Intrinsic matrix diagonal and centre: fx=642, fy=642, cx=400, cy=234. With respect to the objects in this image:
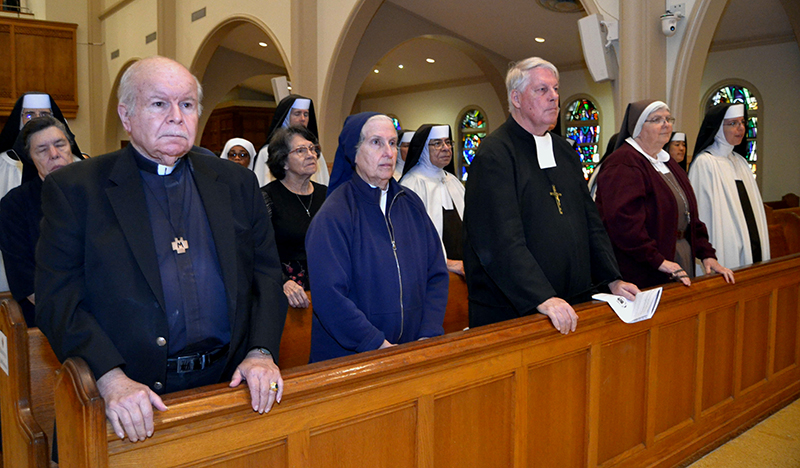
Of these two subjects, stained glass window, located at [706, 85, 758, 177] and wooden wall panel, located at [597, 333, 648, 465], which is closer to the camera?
wooden wall panel, located at [597, 333, 648, 465]

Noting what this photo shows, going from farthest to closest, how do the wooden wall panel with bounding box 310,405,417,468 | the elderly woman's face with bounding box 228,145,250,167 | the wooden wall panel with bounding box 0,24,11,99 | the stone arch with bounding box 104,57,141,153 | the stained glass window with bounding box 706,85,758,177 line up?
1. the stone arch with bounding box 104,57,141,153
2. the wooden wall panel with bounding box 0,24,11,99
3. the stained glass window with bounding box 706,85,758,177
4. the elderly woman's face with bounding box 228,145,250,167
5. the wooden wall panel with bounding box 310,405,417,468

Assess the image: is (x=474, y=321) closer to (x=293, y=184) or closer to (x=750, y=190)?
(x=293, y=184)

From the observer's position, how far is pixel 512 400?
2139 mm

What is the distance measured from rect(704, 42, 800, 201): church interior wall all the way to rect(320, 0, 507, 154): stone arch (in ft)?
17.4

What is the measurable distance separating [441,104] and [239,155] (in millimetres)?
11634

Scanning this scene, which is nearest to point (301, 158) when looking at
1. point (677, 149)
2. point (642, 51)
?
point (677, 149)

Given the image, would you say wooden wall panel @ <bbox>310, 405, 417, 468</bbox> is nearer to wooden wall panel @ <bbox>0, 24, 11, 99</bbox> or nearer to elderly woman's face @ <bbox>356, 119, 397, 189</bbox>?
elderly woman's face @ <bbox>356, 119, 397, 189</bbox>

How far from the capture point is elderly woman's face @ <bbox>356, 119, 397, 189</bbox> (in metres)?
2.28

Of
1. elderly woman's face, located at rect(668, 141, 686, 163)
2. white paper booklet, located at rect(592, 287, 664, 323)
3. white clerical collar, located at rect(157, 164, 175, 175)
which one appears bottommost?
white paper booklet, located at rect(592, 287, 664, 323)

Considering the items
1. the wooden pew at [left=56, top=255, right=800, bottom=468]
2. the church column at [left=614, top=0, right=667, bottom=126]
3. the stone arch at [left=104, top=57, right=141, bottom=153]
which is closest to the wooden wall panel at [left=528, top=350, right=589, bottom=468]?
the wooden pew at [left=56, top=255, right=800, bottom=468]

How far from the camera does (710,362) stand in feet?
10.2

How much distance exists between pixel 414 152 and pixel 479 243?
6.50 feet

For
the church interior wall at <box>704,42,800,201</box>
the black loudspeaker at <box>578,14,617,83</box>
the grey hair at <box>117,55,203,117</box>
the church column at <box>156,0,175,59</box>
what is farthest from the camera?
the church column at <box>156,0,175,59</box>

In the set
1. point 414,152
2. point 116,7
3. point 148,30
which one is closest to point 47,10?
point 116,7
